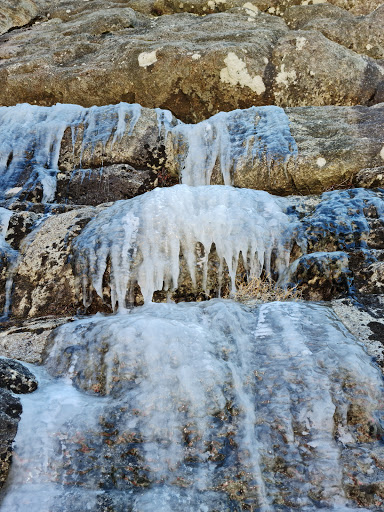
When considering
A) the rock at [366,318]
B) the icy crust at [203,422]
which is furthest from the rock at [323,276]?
the icy crust at [203,422]

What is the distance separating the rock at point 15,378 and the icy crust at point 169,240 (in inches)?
55.5

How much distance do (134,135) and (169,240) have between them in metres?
3.07

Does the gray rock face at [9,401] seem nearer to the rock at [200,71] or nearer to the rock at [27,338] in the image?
the rock at [27,338]

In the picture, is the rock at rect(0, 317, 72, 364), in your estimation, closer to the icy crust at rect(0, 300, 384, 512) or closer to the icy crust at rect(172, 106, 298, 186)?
the icy crust at rect(0, 300, 384, 512)

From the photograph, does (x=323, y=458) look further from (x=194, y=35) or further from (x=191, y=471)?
(x=194, y=35)

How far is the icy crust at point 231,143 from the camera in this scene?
622 cm

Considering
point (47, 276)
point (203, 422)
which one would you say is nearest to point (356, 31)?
point (47, 276)

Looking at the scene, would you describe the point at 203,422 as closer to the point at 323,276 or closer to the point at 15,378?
the point at 15,378

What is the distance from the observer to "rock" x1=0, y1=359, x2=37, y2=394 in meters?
2.79

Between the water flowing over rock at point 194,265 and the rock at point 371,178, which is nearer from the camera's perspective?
the water flowing over rock at point 194,265

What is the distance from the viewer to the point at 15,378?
284 centimetres

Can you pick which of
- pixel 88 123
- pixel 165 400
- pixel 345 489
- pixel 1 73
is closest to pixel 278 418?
pixel 345 489

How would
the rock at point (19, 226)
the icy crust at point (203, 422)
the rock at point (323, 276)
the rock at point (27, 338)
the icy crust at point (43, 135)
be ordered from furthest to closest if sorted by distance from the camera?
1. the icy crust at point (43, 135)
2. the rock at point (19, 226)
3. the rock at point (323, 276)
4. the rock at point (27, 338)
5. the icy crust at point (203, 422)

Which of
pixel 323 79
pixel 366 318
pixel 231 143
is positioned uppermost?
A: pixel 323 79
